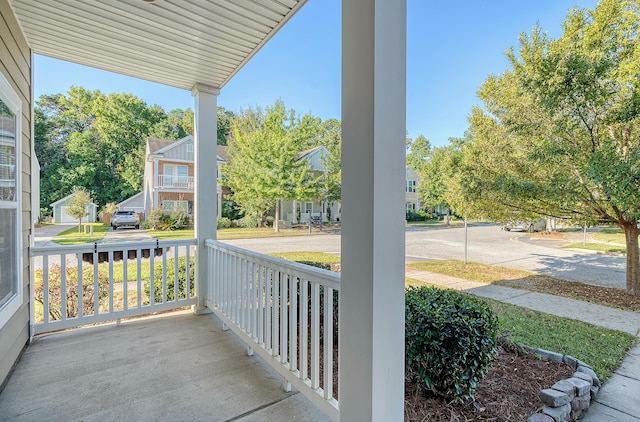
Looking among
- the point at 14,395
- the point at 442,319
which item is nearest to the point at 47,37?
the point at 14,395

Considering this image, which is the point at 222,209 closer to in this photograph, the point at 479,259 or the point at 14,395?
the point at 479,259

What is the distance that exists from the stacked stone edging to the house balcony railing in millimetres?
4755

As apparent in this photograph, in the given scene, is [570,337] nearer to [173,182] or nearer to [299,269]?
[299,269]

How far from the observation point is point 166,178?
5.61m

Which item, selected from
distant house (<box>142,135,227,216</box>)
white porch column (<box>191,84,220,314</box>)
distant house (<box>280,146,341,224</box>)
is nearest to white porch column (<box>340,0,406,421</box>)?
white porch column (<box>191,84,220,314</box>)

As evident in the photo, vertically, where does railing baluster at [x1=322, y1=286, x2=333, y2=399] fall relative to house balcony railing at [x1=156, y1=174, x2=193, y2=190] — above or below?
below

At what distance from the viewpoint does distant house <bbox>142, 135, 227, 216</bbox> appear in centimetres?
491

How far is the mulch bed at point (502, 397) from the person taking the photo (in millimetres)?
1613

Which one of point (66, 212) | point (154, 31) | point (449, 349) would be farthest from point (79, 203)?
point (449, 349)

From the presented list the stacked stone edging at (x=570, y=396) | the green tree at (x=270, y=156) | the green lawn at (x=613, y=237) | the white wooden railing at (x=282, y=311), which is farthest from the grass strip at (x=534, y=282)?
the green lawn at (x=613, y=237)

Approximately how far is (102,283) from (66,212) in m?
1.41

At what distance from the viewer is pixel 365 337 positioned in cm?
107

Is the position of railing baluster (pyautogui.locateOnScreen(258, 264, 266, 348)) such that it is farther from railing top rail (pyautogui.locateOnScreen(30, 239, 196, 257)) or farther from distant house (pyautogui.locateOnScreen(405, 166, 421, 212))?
distant house (pyautogui.locateOnScreen(405, 166, 421, 212))

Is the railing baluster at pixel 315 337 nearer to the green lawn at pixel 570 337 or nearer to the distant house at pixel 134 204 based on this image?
the green lawn at pixel 570 337
